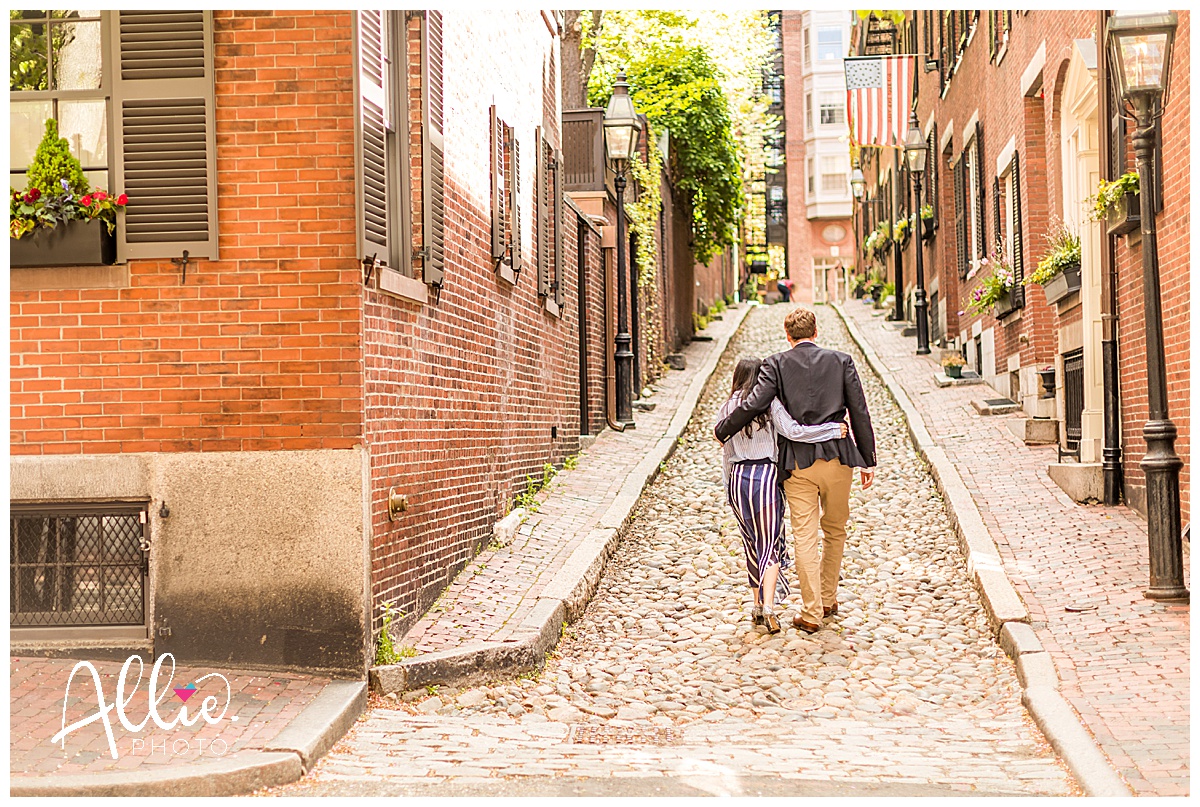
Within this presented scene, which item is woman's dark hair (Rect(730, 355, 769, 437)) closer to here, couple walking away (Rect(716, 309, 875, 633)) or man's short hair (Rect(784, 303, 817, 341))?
couple walking away (Rect(716, 309, 875, 633))

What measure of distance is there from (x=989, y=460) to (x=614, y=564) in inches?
187

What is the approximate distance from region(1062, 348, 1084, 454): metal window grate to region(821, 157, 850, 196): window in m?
49.1

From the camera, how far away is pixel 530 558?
940cm

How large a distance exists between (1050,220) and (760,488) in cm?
833

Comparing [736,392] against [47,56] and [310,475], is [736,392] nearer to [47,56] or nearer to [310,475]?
[310,475]

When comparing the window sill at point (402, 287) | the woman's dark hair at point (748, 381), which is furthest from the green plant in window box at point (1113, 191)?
the window sill at point (402, 287)

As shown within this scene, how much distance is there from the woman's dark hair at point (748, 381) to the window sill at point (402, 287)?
194 cm

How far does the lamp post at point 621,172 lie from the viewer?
49.7ft

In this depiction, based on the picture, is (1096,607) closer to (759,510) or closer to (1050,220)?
(759,510)

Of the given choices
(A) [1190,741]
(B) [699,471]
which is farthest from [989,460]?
(A) [1190,741]

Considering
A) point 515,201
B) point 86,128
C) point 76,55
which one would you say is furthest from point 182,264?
point 515,201

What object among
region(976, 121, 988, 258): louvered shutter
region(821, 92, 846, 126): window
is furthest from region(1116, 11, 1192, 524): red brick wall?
region(821, 92, 846, 126): window

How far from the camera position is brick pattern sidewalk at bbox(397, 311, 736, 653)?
752 cm

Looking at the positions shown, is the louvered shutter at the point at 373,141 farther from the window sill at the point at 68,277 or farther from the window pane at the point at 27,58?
the window pane at the point at 27,58
